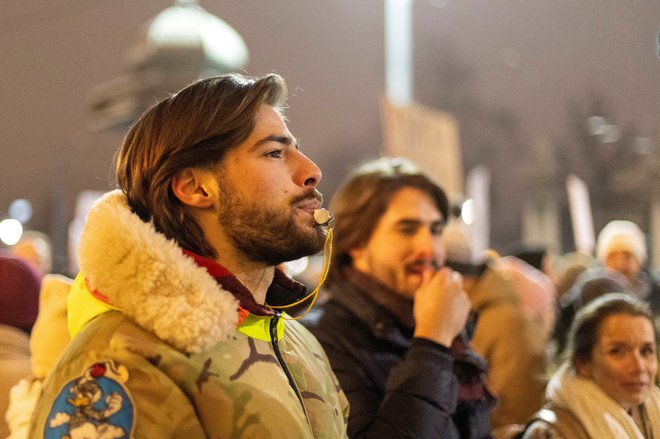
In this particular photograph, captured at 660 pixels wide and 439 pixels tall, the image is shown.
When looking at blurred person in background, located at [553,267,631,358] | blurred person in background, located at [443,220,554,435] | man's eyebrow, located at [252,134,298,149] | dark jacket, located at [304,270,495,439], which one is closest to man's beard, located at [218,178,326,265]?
man's eyebrow, located at [252,134,298,149]

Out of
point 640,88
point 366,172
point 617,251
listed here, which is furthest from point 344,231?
point 617,251

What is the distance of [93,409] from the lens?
72.6 inches

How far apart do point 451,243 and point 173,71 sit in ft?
51.0

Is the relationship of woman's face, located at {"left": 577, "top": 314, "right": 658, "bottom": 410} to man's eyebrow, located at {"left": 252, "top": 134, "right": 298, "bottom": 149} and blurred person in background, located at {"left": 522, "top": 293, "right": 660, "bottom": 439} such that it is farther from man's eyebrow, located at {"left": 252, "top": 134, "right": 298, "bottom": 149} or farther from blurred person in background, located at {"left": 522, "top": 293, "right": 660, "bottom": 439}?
man's eyebrow, located at {"left": 252, "top": 134, "right": 298, "bottom": 149}

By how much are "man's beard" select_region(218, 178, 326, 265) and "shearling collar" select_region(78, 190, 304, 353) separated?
181 millimetres

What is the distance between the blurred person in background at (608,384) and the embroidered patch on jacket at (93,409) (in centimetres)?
188

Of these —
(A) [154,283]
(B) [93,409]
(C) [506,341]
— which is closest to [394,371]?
(A) [154,283]

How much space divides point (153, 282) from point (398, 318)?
155 cm

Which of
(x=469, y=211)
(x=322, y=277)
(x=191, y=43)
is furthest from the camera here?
(x=191, y=43)

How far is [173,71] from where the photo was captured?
20.4 meters

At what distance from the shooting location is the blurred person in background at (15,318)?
141 inches

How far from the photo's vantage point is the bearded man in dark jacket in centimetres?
288

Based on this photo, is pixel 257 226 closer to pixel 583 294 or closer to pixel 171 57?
pixel 583 294

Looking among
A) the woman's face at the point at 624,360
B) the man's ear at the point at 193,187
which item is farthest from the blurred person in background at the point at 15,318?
the woman's face at the point at 624,360
